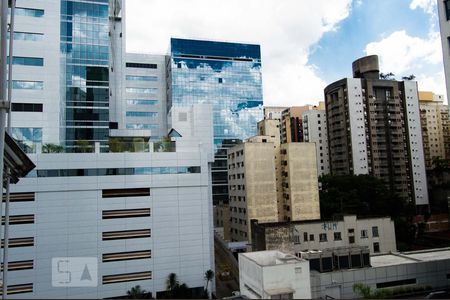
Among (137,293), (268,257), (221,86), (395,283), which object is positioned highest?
(221,86)

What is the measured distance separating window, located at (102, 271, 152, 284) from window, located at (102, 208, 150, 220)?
3777 millimetres

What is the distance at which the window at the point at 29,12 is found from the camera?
98.5ft

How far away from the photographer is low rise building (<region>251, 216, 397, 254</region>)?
26969mm

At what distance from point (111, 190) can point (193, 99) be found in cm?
3449

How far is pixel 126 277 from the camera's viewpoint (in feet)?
74.3

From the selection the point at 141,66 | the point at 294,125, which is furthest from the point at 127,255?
the point at 294,125

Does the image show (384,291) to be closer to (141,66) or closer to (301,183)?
(301,183)

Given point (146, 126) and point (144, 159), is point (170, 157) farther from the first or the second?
point (146, 126)

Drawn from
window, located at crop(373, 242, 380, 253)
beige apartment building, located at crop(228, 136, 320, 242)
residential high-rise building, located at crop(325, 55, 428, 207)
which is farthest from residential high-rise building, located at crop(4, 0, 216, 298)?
residential high-rise building, located at crop(325, 55, 428, 207)

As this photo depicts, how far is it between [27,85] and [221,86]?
110 ft

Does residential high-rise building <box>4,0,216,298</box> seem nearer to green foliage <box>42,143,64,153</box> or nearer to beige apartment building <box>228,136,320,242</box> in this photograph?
green foliage <box>42,143,64,153</box>

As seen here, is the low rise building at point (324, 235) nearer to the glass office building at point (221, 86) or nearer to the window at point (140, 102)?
the glass office building at point (221, 86)

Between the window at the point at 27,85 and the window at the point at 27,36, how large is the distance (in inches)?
144

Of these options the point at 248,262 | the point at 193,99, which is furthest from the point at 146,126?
the point at 248,262
